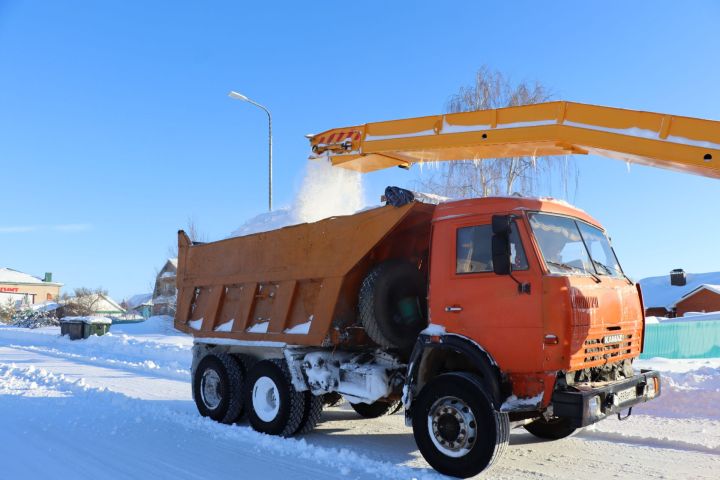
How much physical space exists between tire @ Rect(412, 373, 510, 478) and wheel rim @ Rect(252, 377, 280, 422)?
2.51 m

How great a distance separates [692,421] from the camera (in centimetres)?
811

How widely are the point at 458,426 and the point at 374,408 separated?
127 inches

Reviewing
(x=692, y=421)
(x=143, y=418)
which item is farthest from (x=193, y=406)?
(x=692, y=421)

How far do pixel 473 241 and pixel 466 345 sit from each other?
1087mm

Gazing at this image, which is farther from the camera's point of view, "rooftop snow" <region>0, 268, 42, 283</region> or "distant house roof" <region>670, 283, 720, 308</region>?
"rooftop snow" <region>0, 268, 42, 283</region>

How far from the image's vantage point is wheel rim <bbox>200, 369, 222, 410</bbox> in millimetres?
8430

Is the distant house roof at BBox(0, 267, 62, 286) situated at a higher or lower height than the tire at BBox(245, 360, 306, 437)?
higher

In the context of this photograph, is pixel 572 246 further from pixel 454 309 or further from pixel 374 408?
pixel 374 408

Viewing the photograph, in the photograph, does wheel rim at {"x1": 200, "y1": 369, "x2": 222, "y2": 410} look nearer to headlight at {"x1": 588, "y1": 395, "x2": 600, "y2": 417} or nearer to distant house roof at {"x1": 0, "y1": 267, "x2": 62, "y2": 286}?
headlight at {"x1": 588, "y1": 395, "x2": 600, "y2": 417}

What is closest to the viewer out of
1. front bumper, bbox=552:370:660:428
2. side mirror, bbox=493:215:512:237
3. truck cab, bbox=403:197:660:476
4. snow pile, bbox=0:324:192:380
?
front bumper, bbox=552:370:660:428

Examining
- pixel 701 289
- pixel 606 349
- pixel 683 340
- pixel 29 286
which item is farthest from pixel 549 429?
pixel 29 286

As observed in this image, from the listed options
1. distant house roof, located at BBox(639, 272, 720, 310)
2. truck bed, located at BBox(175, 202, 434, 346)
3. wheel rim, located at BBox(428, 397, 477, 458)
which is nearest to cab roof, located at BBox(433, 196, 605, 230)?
truck bed, located at BBox(175, 202, 434, 346)

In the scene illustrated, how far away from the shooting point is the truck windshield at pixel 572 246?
5.51 m

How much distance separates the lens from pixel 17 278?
87.0 m
